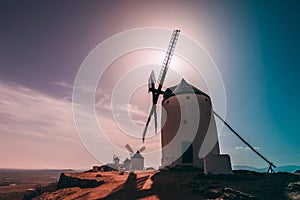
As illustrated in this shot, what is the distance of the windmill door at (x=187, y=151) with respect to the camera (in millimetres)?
25209

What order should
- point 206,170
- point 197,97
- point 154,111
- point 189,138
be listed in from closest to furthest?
point 206,170 → point 189,138 → point 197,97 → point 154,111

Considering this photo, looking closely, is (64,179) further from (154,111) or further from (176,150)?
(154,111)

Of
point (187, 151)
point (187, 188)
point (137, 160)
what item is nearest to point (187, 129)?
point (187, 151)

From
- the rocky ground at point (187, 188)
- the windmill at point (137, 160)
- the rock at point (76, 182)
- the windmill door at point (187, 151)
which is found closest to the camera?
the rocky ground at point (187, 188)

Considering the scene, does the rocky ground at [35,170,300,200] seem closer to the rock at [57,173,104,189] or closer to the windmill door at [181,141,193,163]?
the rock at [57,173,104,189]

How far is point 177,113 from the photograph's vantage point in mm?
27500

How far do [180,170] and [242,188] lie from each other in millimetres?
9803

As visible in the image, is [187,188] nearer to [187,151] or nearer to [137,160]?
[187,151]

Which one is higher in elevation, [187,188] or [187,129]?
[187,129]

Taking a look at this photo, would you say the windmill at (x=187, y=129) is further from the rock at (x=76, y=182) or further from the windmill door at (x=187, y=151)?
the rock at (x=76, y=182)

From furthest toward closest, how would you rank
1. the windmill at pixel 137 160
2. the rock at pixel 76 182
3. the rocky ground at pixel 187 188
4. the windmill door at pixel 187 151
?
the windmill at pixel 137 160 < the windmill door at pixel 187 151 < the rock at pixel 76 182 < the rocky ground at pixel 187 188

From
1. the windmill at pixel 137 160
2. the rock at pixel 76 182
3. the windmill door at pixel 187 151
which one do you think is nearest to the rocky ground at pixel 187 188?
the rock at pixel 76 182

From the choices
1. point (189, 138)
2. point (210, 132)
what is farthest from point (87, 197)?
point (210, 132)

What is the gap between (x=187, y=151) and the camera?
2553cm
